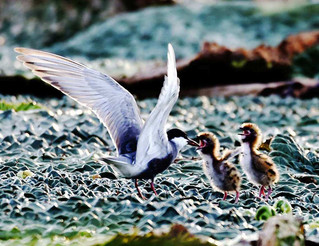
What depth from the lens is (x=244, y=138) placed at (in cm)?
540

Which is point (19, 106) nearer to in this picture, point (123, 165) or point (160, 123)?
point (123, 165)

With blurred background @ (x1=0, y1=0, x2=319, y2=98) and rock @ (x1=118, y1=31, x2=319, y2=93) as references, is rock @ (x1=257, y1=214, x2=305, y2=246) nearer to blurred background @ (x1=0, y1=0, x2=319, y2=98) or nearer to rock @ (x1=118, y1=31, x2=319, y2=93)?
blurred background @ (x1=0, y1=0, x2=319, y2=98)

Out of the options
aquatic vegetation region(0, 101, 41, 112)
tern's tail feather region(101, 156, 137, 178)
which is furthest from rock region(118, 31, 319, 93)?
tern's tail feather region(101, 156, 137, 178)

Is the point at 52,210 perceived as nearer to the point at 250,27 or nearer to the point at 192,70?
the point at 192,70

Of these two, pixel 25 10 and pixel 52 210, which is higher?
pixel 25 10

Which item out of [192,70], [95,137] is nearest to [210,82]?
[192,70]

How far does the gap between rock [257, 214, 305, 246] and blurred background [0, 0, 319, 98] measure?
6755 millimetres

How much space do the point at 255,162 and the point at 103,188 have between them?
1.14 metres

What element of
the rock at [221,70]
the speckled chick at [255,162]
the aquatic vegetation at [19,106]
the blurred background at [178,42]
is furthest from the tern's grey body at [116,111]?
the rock at [221,70]

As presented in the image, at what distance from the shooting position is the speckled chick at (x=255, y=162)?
5316mm

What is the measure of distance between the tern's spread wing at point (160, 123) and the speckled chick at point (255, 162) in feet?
2.50

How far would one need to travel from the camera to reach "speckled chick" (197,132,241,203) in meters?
5.14

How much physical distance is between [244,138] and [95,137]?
2.46 meters

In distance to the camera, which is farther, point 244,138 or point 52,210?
point 244,138
